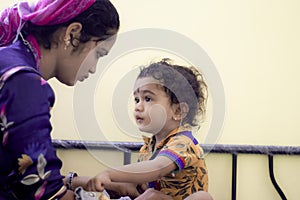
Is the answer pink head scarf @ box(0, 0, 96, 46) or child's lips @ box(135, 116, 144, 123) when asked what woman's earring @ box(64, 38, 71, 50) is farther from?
child's lips @ box(135, 116, 144, 123)

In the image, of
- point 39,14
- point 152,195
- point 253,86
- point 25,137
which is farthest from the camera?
point 253,86

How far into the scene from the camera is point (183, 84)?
1066 millimetres

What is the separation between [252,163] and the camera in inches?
56.9

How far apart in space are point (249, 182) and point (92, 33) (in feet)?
3.10

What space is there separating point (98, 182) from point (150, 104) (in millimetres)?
346

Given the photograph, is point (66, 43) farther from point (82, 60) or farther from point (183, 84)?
point (183, 84)

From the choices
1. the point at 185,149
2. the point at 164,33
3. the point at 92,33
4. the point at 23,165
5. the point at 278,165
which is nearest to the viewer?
the point at 23,165

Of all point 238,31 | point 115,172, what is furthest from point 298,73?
point 115,172

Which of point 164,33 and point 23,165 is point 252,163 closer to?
point 164,33

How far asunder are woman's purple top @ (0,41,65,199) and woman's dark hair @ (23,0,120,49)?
0.10 meters

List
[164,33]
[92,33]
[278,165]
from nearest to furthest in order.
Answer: [92,33]
[164,33]
[278,165]

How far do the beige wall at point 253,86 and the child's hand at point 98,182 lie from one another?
2.15ft

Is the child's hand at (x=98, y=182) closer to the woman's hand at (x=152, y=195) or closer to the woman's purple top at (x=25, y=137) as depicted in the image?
the woman's purple top at (x=25, y=137)

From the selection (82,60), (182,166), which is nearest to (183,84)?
(182,166)
